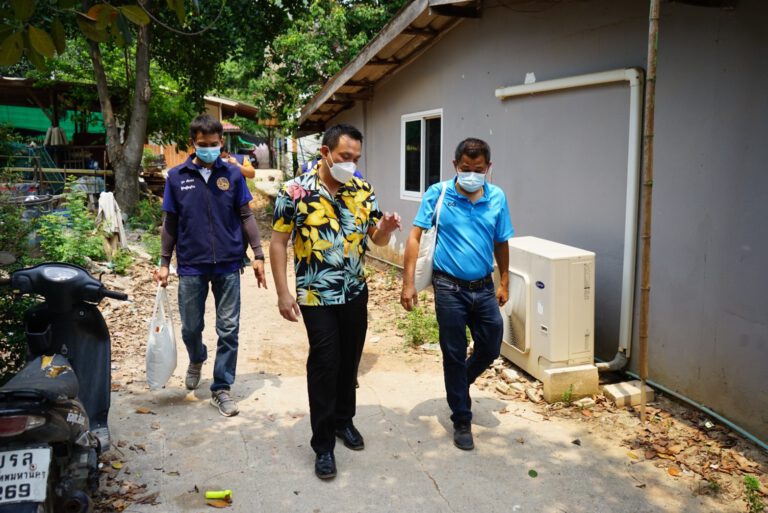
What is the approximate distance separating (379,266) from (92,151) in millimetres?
9276

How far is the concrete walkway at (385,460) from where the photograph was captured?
326cm

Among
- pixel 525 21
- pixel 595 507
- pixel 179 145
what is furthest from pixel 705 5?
pixel 179 145

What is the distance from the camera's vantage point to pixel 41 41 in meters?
2.34

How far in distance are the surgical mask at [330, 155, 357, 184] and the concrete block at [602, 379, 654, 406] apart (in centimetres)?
264

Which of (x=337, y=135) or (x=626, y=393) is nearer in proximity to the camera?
(x=337, y=135)

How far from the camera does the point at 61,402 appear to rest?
8.66ft

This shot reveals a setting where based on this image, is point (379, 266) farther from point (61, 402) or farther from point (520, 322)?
point (61, 402)

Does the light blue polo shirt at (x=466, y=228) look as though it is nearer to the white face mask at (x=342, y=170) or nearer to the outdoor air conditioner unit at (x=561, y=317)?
the white face mask at (x=342, y=170)

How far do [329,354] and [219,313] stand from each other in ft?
4.32

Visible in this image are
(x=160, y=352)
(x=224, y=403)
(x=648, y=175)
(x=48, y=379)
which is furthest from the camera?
(x=224, y=403)

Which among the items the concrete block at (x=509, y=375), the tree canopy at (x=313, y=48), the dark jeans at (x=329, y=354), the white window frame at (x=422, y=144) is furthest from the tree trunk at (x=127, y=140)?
the dark jeans at (x=329, y=354)

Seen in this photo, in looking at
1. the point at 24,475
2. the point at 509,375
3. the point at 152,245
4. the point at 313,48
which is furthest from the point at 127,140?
the point at 24,475

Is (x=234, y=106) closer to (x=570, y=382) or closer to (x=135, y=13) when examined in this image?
(x=570, y=382)

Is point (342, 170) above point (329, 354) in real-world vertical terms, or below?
above
